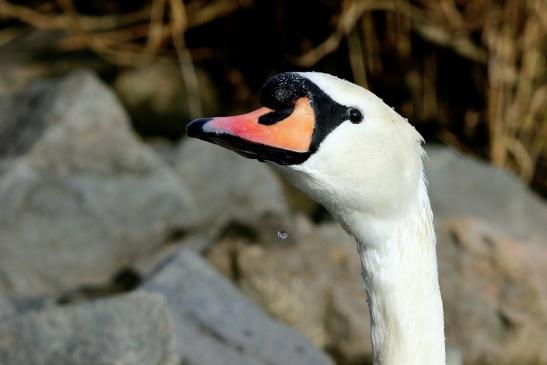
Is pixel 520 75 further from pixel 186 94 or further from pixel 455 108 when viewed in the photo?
pixel 186 94

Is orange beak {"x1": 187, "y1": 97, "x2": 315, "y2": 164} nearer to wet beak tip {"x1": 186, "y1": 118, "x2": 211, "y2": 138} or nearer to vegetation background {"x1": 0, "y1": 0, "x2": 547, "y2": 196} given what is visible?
wet beak tip {"x1": 186, "y1": 118, "x2": 211, "y2": 138}

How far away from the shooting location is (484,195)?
660 centimetres

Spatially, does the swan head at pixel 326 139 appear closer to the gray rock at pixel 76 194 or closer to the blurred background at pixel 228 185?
the blurred background at pixel 228 185

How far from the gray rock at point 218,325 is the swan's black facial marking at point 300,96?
171cm

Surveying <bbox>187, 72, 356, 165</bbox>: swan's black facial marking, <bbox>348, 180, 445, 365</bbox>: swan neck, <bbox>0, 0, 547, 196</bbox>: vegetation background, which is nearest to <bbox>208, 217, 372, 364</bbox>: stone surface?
<bbox>0, 0, 547, 196</bbox>: vegetation background

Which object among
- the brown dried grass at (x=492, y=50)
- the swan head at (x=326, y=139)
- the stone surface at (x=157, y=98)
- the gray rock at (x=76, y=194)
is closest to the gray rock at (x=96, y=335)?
the swan head at (x=326, y=139)

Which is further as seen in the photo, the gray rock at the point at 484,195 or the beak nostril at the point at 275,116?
the gray rock at the point at 484,195

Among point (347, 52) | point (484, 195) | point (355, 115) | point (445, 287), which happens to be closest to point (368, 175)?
point (355, 115)

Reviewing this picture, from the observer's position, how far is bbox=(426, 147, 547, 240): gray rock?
252 inches

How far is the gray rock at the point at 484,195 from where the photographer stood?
21.0ft

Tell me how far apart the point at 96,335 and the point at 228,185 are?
273cm

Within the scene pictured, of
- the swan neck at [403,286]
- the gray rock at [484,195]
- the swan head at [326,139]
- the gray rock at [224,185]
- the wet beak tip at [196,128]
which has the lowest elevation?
the gray rock at [484,195]

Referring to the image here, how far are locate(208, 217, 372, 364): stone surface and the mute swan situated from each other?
2485mm

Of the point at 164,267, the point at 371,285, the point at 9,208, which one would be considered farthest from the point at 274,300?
the point at 371,285
